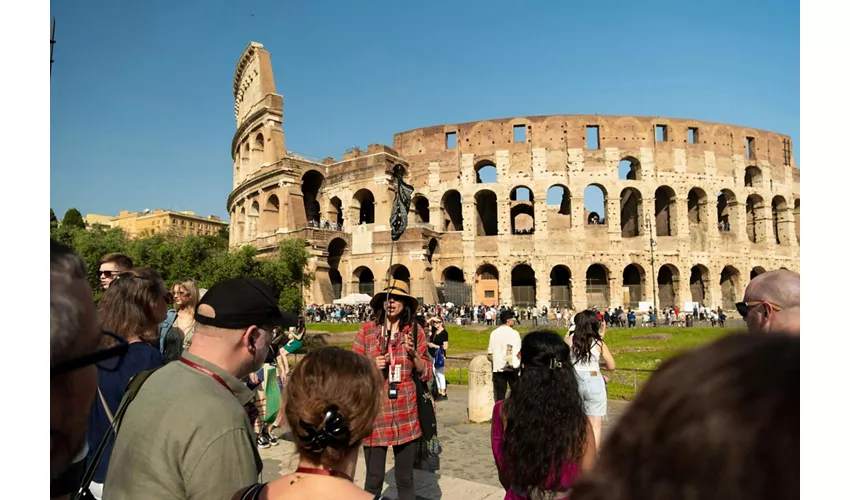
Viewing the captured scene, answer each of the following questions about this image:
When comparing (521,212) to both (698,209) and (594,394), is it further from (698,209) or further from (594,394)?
(594,394)

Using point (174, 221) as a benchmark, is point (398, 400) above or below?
below

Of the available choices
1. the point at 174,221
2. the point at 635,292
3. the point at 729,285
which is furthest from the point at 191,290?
the point at 174,221

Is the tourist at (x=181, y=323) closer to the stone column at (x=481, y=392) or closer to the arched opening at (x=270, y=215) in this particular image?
the stone column at (x=481, y=392)

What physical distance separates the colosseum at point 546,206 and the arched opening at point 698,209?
102 millimetres

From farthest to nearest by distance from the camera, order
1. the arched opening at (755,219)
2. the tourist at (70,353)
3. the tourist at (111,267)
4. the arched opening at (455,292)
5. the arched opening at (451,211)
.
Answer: the arched opening at (755,219)
the arched opening at (451,211)
the arched opening at (455,292)
the tourist at (111,267)
the tourist at (70,353)

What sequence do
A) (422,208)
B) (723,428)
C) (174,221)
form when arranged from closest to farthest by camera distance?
1. (723,428)
2. (422,208)
3. (174,221)

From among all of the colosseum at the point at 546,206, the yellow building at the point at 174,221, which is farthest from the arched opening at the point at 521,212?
the yellow building at the point at 174,221

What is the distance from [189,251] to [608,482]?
22213 millimetres

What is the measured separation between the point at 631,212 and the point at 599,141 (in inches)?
252

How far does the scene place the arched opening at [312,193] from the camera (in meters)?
40.1

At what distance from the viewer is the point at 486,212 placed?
40906mm

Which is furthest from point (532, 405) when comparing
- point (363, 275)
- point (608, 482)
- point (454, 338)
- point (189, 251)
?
point (363, 275)

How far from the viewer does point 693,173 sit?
3750 centimetres

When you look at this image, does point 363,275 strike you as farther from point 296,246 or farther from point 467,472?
point 467,472
